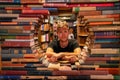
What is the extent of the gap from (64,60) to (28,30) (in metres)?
0.28

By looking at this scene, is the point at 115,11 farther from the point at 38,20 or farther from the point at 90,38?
the point at 38,20

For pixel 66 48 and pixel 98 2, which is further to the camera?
pixel 66 48

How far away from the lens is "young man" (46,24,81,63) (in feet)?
4.72

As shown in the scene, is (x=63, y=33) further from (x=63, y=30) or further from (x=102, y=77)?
(x=102, y=77)

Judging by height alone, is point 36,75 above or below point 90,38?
below

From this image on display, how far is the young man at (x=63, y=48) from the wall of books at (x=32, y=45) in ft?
0.30

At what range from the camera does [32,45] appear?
54.7 inches

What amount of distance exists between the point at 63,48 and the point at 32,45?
361 millimetres

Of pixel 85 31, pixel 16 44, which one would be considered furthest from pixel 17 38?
pixel 85 31

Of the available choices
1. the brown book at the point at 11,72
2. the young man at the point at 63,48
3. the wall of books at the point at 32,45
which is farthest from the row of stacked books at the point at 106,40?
the brown book at the point at 11,72

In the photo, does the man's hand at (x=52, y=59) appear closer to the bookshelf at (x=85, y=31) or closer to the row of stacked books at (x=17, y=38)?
the row of stacked books at (x=17, y=38)

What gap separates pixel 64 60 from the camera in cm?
144

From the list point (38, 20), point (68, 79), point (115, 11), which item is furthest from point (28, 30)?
point (115, 11)

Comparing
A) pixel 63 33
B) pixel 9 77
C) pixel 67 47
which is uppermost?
pixel 63 33
